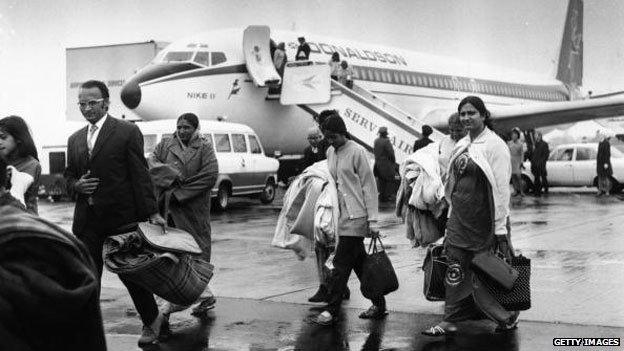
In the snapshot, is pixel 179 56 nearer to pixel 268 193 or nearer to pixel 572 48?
pixel 268 193

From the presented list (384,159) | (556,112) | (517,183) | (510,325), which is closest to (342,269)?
(510,325)

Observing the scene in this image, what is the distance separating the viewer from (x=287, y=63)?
70.7ft

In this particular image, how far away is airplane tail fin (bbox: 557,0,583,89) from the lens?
148 feet

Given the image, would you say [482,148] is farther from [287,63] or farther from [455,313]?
[287,63]

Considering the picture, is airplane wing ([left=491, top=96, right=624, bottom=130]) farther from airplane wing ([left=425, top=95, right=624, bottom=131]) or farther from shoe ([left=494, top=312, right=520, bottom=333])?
shoe ([left=494, top=312, right=520, bottom=333])

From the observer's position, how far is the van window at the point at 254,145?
63.5ft

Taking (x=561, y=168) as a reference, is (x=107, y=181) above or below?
Answer: above

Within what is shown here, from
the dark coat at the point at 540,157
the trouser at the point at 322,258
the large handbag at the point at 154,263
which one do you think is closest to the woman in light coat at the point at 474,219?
the trouser at the point at 322,258

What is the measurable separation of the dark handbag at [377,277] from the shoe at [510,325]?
35.7 inches

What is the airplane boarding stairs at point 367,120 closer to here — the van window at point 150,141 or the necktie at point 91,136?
the van window at point 150,141

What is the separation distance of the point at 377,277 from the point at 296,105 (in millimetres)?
16136

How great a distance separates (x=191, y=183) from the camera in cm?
699

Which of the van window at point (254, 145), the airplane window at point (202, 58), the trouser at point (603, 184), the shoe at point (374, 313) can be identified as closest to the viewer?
the shoe at point (374, 313)

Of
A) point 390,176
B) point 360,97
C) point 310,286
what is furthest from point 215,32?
point 310,286
